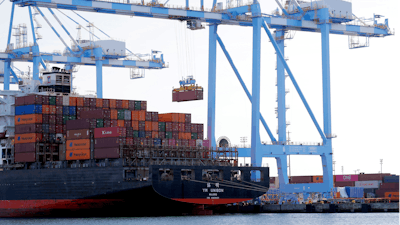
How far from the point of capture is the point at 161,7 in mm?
59969

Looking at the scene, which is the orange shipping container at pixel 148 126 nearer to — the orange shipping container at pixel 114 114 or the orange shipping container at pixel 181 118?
the orange shipping container at pixel 114 114

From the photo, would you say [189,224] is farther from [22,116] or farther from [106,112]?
[22,116]

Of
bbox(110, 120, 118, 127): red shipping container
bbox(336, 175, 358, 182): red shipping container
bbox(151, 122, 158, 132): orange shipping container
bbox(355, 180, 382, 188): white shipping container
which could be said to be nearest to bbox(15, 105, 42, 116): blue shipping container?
bbox(110, 120, 118, 127): red shipping container

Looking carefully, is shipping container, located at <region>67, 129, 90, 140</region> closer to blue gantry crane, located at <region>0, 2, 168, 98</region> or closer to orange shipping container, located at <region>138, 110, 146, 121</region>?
orange shipping container, located at <region>138, 110, 146, 121</region>

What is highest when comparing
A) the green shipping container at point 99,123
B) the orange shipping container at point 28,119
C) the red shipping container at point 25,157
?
the orange shipping container at point 28,119

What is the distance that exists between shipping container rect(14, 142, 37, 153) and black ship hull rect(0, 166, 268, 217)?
56.9 inches

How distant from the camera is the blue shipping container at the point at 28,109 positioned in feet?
187

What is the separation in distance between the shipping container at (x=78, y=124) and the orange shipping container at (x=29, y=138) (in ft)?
7.37

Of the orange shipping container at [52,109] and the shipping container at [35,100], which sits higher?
the shipping container at [35,100]

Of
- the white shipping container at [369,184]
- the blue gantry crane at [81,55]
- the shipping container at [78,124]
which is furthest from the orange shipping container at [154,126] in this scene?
the white shipping container at [369,184]

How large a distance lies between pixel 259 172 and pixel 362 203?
811cm

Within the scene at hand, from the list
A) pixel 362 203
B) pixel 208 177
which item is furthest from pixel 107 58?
pixel 362 203

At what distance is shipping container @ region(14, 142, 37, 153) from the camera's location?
56.3m

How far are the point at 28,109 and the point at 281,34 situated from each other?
83.0 ft
